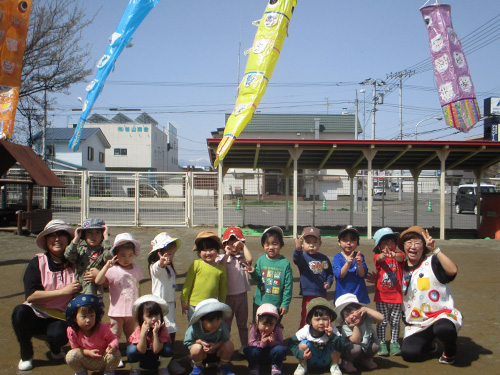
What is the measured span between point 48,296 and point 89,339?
25.8 inches

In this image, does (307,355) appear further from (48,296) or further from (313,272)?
(48,296)

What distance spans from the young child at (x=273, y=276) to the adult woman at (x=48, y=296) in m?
1.70

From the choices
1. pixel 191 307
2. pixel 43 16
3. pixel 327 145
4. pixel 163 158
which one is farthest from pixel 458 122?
pixel 163 158

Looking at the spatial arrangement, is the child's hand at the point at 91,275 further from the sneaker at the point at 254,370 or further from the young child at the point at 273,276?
the sneaker at the point at 254,370

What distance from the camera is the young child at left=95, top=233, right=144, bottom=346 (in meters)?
3.96

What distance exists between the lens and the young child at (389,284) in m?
4.26

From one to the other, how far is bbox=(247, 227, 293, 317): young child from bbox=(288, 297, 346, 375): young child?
36cm

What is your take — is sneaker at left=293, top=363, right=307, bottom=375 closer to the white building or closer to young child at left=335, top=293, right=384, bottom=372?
young child at left=335, top=293, right=384, bottom=372

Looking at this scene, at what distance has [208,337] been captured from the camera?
3.70 meters

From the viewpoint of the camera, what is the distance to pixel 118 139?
52688mm

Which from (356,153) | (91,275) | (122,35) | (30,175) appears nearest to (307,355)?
(91,275)

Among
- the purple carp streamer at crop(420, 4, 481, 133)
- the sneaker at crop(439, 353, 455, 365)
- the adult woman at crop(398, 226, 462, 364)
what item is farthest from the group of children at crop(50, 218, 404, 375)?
the purple carp streamer at crop(420, 4, 481, 133)

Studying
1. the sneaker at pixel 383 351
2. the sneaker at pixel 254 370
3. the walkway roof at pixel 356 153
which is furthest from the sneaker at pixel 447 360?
the walkway roof at pixel 356 153

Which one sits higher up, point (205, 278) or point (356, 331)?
point (205, 278)
